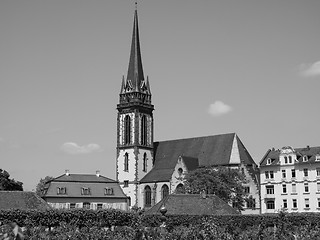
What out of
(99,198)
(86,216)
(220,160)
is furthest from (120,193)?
(86,216)

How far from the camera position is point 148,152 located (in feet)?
329

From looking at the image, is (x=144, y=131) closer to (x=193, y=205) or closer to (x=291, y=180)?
(x=291, y=180)

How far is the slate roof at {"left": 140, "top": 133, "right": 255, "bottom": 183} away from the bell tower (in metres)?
2.49

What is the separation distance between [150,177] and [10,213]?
183 feet

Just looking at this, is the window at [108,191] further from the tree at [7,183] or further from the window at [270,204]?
the window at [270,204]

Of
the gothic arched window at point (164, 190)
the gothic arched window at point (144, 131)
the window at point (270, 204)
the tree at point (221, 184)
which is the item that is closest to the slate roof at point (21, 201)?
the tree at point (221, 184)

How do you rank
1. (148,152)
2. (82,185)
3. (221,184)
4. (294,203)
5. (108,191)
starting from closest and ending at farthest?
Result: (221,184) → (294,203) → (82,185) → (108,191) → (148,152)

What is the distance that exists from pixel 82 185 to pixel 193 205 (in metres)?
35.2

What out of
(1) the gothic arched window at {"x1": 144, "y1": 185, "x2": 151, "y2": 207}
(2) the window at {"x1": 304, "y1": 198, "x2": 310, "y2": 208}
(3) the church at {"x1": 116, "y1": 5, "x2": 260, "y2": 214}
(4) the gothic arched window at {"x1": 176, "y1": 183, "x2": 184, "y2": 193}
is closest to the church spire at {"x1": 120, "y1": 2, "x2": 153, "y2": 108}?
(3) the church at {"x1": 116, "y1": 5, "x2": 260, "y2": 214}

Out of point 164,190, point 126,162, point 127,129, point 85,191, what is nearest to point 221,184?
point 164,190

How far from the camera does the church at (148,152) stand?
90750mm

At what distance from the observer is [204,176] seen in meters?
76.4

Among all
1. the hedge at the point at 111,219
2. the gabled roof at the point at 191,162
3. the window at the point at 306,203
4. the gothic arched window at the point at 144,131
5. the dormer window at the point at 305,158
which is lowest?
the hedge at the point at 111,219

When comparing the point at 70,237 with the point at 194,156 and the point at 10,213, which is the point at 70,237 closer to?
the point at 10,213
